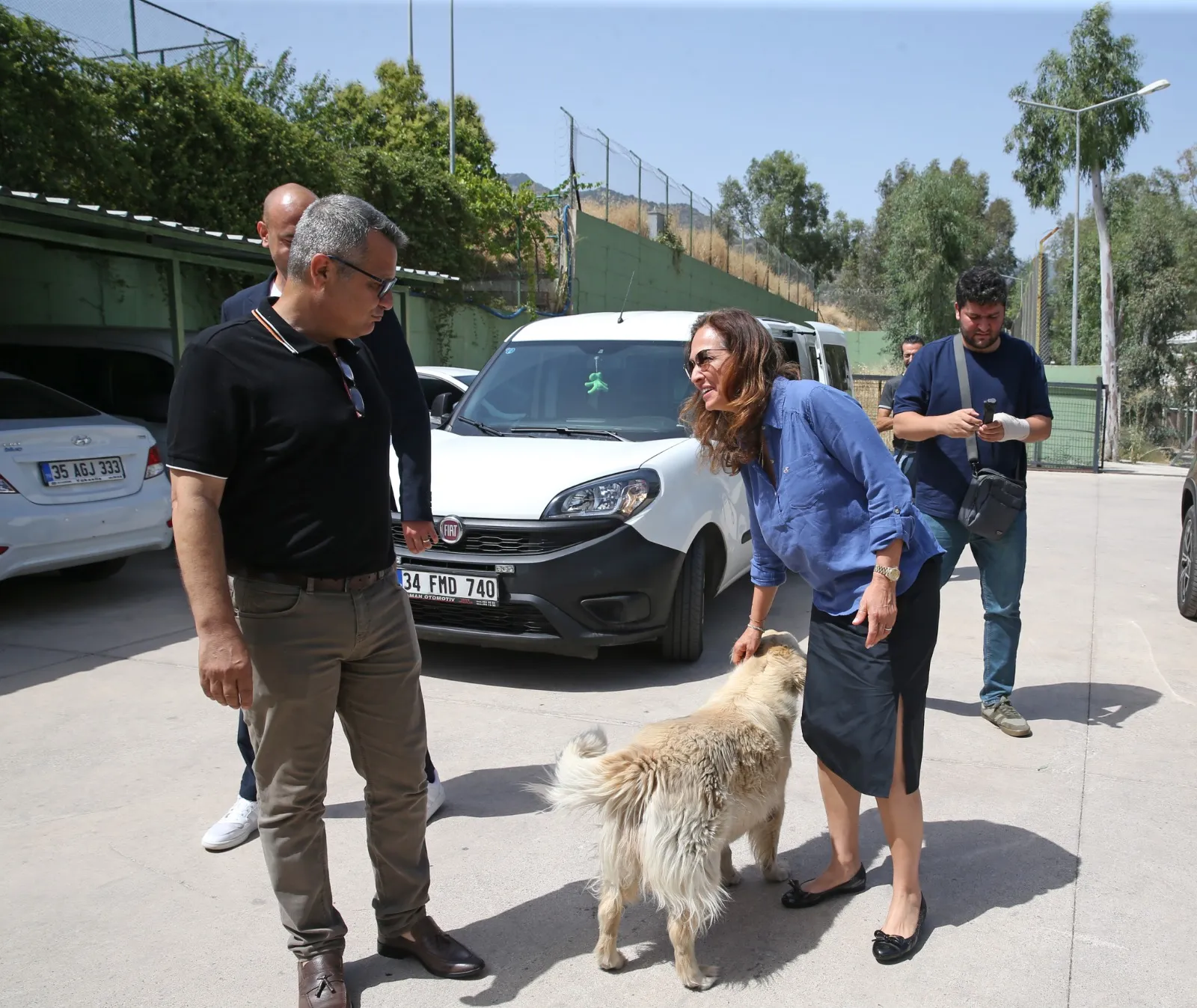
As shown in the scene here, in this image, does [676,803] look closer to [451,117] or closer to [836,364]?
[836,364]

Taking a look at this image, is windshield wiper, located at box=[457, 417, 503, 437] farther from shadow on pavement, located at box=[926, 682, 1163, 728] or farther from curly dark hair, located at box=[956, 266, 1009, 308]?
shadow on pavement, located at box=[926, 682, 1163, 728]

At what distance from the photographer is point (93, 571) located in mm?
7422

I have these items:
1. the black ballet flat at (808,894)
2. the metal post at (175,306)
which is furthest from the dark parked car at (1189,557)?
the metal post at (175,306)

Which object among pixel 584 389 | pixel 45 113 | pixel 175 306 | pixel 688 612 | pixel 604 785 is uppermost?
pixel 45 113

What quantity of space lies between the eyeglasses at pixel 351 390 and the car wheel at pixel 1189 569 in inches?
243

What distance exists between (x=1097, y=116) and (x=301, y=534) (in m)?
24.7

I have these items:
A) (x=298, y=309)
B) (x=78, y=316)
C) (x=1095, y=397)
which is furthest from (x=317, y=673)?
(x=1095, y=397)

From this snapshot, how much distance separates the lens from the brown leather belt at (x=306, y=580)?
2.35 m

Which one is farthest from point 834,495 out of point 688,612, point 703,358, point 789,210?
point 789,210

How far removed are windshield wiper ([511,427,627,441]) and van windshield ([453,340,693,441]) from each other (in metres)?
0.01

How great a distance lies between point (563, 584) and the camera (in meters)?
4.72

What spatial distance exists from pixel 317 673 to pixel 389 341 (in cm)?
127

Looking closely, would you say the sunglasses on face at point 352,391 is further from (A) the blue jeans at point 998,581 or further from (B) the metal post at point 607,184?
(B) the metal post at point 607,184

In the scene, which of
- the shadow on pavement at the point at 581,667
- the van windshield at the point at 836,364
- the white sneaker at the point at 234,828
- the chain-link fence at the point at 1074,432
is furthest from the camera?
the chain-link fence at the point at 1074,432
